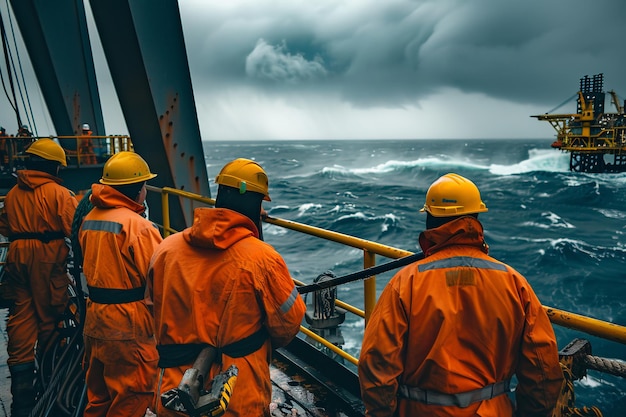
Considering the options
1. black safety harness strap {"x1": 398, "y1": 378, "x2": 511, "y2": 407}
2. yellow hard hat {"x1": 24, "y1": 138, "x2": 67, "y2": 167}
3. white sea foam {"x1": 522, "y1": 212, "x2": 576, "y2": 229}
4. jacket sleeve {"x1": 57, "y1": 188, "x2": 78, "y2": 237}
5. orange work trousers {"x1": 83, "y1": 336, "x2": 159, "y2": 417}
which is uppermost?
yellow hard hat {"x1": 24, "y1": 138, "x2": 67, "y2": 167}

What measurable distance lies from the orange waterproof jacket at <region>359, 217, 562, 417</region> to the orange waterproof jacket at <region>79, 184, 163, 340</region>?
60.0 inches

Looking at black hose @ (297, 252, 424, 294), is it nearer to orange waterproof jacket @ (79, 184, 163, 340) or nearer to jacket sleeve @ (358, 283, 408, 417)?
jacket sleeve @ (358, 283, 408, 417)

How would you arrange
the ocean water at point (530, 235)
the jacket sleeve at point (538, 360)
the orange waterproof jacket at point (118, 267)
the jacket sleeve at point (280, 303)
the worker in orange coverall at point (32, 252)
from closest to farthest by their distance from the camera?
the jacket sleeve at point (538, 360)
the jacket sleeve at point (280, 303)
the orange waterproof jacket at point (118, 267)
the worker in orange coverall at point (32, 252)
the ocean water at point (530, 235)

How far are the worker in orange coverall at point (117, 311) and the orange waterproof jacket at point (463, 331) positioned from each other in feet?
5.05

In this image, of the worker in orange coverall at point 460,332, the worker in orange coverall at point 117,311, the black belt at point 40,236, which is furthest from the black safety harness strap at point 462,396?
the black belt at point 40,236

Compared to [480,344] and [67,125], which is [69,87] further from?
[480,344]

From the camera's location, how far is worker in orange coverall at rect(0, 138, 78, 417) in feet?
12.4

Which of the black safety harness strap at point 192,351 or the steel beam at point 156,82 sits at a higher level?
the steel beam at point 156,82

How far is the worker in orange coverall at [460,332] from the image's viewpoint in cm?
174

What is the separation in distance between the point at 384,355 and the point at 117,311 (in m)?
1.68

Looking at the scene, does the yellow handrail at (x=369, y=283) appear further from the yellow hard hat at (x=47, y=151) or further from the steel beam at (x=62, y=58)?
the steel beam at (x=62, y=58)

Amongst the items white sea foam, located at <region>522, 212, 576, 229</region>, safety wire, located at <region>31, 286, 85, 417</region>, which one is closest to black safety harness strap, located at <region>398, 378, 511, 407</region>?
safety wire, located at <region>31, 286, 85, 417</region>

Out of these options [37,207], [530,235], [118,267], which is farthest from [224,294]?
[530,235]

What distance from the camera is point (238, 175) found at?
2086mm
